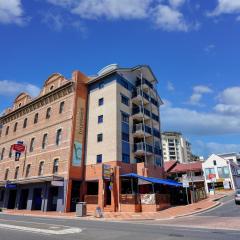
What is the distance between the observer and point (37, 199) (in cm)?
3428

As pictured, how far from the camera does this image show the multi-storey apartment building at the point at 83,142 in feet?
103

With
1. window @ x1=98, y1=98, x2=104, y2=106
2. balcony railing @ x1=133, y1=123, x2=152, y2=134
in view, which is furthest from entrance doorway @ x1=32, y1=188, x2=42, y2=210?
balcony railing @ x1=133, y1=123, x2=152, y2=134

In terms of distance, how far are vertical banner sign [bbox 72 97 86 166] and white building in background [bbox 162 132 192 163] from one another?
4708 inches

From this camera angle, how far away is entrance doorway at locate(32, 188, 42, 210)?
112ft

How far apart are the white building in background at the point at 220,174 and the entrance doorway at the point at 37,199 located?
1730 inches

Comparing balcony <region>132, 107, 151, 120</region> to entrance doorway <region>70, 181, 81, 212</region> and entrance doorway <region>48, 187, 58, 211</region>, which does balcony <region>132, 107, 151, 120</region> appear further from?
entrance doorway <region>48, 187, 58, 211</region>

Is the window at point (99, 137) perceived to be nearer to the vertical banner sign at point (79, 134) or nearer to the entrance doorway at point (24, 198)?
the vertical banner sign at point (79, 134)

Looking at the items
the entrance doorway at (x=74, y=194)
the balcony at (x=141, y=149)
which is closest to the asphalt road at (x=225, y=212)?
the balcony at (x=141, y=149)

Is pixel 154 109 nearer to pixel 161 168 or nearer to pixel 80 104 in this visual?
pixel 161 168

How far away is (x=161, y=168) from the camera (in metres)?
39.0

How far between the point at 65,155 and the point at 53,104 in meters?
9.14

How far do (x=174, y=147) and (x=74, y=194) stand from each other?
4908 inches

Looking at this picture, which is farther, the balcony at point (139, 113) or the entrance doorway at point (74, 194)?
the balcony at point (139, 113)

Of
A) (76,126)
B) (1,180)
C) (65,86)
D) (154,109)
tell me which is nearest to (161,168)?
(154,109)
